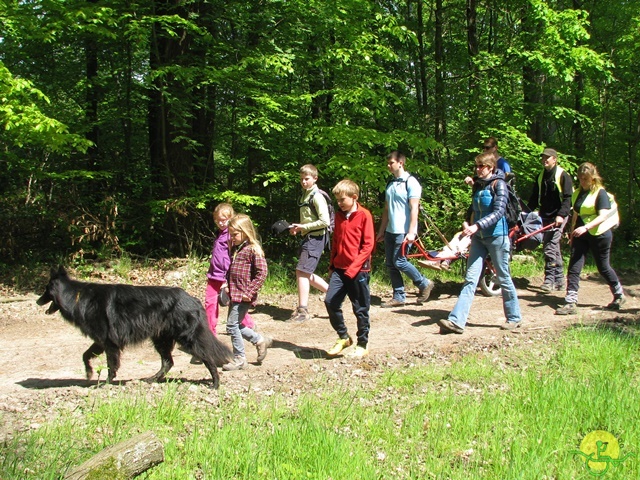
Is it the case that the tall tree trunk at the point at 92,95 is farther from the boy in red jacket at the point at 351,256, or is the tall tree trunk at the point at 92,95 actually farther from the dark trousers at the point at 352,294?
the dark trousers at the point at 352,294

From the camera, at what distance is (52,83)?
39.2 ft

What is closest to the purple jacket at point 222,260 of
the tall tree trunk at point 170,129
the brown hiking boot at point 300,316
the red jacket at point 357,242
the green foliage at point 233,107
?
the red jacket at point 357,242

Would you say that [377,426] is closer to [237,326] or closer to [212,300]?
[237,326]

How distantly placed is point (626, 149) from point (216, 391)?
15783 mm

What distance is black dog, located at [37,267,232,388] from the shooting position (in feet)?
17.3

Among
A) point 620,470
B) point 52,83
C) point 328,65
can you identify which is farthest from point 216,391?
point 52,83

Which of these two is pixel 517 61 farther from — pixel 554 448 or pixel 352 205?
pixel 554 448

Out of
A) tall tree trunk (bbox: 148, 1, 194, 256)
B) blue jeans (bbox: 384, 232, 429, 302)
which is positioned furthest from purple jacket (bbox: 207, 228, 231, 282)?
tall tree trunk (bbox: 148, 1, 194, 256)

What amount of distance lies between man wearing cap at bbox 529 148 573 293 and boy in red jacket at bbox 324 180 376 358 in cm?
441

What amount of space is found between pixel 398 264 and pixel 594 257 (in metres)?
2.75

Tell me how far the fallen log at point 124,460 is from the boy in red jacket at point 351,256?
3074mm

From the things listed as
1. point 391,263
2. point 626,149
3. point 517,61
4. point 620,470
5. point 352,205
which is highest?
point 517,61

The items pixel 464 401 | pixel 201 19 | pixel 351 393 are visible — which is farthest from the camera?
pixel 201 19

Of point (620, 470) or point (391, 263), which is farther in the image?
point (391, 263)
